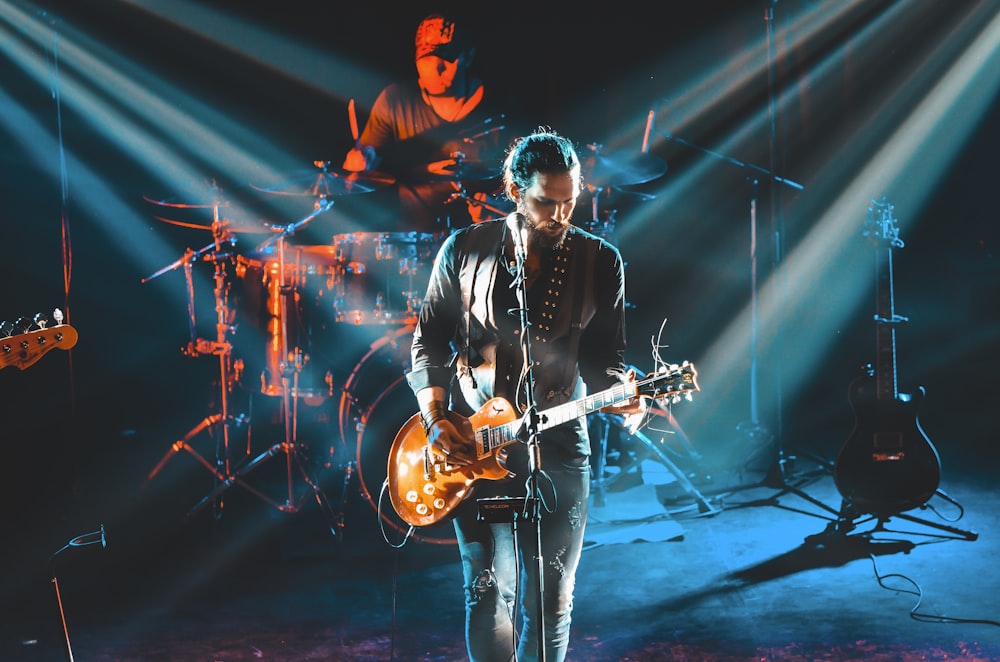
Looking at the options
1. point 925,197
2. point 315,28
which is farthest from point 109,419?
point 925,197

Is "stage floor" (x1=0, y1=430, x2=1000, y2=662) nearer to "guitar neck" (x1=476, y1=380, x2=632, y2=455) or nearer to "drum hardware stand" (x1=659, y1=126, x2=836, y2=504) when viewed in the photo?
"drum hardware stand" (x1=659, y1=126, x2=836, y2=504)

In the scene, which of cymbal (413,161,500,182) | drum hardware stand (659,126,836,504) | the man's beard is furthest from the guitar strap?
drum hardware stand (659,126,836,504)

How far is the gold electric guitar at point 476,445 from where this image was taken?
2189 millimetres

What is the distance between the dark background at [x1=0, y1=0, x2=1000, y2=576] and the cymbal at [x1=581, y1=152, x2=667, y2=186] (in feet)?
1.26

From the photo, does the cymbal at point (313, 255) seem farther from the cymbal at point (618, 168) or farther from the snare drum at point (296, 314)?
the cymbal at point (618, 168)

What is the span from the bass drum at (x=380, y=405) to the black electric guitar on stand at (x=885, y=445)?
7.75ft

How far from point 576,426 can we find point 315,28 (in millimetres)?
5000

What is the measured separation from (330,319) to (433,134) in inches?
63.6

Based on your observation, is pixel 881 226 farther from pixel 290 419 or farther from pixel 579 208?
pixel 290 419

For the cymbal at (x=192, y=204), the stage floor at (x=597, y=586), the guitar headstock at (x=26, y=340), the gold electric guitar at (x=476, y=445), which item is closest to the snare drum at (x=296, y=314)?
the cymbal at (x=192, y=204)

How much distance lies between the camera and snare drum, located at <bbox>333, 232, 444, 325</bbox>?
16.2 feet

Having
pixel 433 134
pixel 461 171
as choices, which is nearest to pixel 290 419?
pixel 461 171

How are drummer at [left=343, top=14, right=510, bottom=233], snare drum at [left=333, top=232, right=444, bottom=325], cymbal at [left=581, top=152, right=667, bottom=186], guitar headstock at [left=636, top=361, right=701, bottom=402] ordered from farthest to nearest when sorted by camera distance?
1. drummer at [left=343, top=14, right=510, bottom=233]
2. cymbal at [left=581, top=152, right=667, bottom=186]
3. snare drum at [left=333, top=232, right=444, bottom=325]
4. guitar headstock at [left=636, top=361, right=701, bottom=402]

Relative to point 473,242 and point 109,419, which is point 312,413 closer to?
point 109,419
